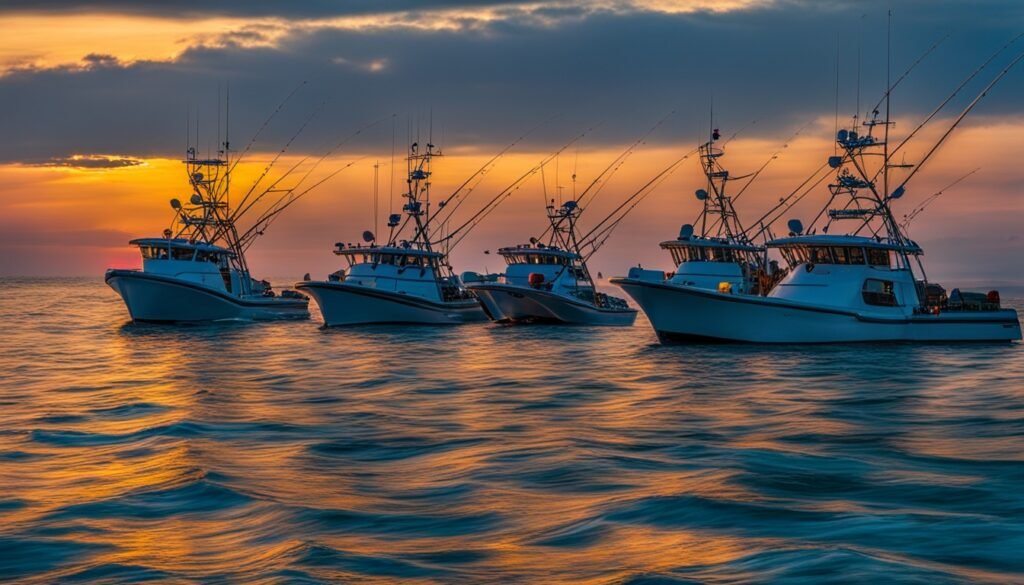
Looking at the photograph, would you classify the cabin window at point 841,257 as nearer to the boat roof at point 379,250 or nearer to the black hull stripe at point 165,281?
the boat roof at point 379,250

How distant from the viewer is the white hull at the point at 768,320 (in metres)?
42.1

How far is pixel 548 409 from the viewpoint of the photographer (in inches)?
1106

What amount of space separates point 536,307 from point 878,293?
22.9m

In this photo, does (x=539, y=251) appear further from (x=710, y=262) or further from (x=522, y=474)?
(x=522, y=474)

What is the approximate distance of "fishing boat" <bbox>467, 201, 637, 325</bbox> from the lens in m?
62.1

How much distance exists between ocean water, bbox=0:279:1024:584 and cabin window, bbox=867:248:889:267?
5.87 meters

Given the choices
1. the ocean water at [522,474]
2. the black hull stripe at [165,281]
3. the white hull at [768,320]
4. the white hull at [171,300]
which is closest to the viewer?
the ocean water at [522,474]

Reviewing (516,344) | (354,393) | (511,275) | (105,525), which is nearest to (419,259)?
(511,275)

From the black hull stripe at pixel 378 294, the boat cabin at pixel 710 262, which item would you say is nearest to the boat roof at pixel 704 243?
the boat cabin at pixel 710 262

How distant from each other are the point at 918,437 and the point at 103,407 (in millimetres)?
18361

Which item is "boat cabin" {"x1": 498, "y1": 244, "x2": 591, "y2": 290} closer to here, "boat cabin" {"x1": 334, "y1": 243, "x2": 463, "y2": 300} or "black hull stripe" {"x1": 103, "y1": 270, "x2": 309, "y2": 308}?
"boat cabin" {"x1": 334, "y1": 243, "x2": 463, "y2": 300}

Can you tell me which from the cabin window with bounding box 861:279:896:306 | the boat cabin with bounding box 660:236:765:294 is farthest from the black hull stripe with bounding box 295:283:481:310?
the cabin window with bounding box 861:279:896:306

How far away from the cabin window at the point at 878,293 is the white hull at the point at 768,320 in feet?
2.11

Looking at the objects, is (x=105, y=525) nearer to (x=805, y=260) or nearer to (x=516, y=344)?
(x=805, y=260)
